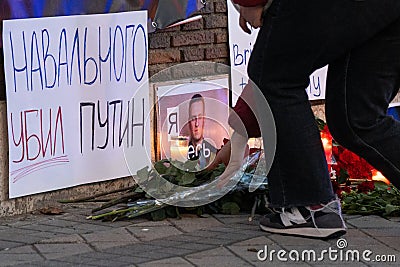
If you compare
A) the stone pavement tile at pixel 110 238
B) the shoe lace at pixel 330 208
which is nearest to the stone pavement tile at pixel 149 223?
the stone pavement tile at pixel 110 238

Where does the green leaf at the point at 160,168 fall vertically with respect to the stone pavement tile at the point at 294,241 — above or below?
above

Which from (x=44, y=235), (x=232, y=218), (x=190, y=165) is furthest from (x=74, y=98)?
(x=232, y=218)

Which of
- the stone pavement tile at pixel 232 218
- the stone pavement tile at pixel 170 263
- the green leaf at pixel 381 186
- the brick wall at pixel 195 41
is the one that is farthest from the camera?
the brick wall at pixel 195 41

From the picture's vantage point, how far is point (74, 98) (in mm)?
5578

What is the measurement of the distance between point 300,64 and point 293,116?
236 millimetres

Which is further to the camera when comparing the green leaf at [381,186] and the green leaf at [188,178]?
the green leaf at [381,186]

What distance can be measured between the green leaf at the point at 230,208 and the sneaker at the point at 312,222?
55cm

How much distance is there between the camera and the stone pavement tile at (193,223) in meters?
4.85

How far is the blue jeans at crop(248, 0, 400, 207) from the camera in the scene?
13.7 ft

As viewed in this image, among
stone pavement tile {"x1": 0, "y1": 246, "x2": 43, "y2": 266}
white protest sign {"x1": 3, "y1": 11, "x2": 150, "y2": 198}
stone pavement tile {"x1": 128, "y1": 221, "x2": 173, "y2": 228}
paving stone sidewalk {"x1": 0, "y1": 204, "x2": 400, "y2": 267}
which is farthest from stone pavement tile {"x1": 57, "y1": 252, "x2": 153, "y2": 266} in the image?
white protest sign {"x1": 3, "y1": 11, "x2": 150, "y2": 198}

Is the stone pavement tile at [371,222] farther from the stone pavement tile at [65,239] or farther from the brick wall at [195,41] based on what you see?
the brick wall at [195,41]

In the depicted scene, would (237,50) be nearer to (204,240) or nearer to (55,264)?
(204,240)

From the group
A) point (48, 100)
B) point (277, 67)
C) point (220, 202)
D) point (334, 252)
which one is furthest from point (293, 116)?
point (48, 100)

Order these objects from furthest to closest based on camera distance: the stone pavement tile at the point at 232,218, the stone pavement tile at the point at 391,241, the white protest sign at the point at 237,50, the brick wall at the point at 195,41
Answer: the white protest sign at the point at 237,50 < the brick wall at the point at 195,41 < the stone pavement tile at the point at 232,218 < the stone pavement tile at the point at 391,241
